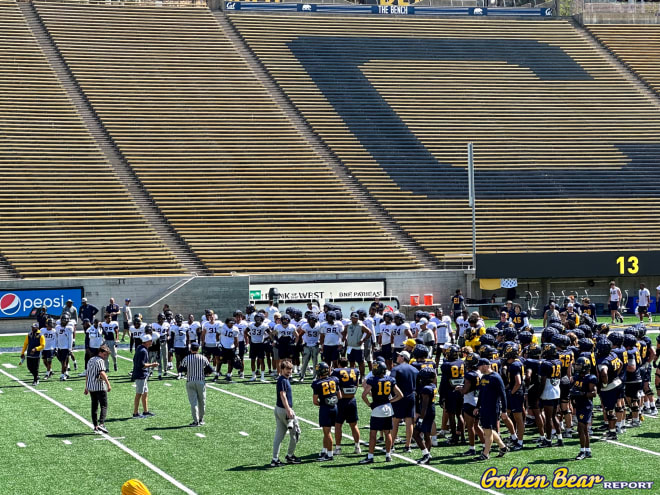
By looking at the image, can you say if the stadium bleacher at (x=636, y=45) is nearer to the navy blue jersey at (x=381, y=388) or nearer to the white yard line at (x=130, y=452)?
the white yard line at (x=130, y=452)

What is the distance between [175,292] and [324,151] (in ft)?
41.9

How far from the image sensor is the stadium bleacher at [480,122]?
40.2m

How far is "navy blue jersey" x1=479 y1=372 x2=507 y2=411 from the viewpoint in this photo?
14348mm

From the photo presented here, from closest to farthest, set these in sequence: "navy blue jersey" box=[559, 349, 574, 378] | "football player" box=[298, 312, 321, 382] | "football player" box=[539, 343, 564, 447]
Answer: "football player" box=[539, 343, 564, 447] < "navy blue jersey" box=[559, 349, 574, 378] < "football player" box=[298, 312, 321, 382]

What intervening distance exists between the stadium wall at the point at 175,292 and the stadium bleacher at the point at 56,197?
0.83 meters

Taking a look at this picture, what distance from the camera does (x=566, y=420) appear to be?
16172mm

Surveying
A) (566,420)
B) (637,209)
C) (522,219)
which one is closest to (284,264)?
(522,219)

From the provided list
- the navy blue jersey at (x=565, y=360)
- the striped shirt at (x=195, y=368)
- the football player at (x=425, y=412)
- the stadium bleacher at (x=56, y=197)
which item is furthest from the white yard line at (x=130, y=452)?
the stadium bleacher at (x=56, y=197)

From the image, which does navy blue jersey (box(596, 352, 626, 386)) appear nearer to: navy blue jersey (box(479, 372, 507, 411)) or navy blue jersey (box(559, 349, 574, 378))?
navy blue jersey (box(559, 349, 574, 378))

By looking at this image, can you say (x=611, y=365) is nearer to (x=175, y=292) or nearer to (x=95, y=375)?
(x=95, y=375)

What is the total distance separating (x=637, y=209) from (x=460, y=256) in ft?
30.3

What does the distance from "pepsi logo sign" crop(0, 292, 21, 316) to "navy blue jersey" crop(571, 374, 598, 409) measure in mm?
22310

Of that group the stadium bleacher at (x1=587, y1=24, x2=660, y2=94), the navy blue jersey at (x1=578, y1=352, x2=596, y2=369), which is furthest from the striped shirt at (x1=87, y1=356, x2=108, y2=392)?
the stadium bleacher at (x1=587, y1=24, x2=660, y2=94)

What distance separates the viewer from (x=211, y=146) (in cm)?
4216
